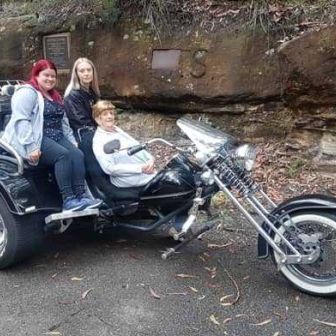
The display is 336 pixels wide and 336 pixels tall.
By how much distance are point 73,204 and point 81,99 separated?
3.37ft

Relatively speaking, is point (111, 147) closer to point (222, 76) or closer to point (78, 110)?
point (78, 110)

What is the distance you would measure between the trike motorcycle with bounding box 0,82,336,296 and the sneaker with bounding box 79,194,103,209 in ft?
0.15

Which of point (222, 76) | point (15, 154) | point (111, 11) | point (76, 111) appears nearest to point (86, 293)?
point (15, 154)

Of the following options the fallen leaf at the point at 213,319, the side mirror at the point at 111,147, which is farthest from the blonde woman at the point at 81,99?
the fallen leaf at the point at 213,319

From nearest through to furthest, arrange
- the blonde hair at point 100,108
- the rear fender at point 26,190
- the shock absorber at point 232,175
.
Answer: the shock absorber at point 232,175 → the rear fender at point 26,190 → the blonde hair at point 100,108

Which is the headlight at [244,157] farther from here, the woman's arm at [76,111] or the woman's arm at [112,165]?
the woman's arm at [76,111]

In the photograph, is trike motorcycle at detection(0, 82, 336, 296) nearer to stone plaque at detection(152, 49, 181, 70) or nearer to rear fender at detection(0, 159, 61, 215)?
rear fender at detection(0, 159, 61, 215)

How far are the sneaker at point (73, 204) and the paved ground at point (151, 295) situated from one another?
51 cm

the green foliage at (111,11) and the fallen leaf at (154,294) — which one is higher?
the green foliage at (111,11)

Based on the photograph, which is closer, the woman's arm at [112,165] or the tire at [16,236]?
the tire at [16,236]

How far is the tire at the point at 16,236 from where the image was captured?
12.9 feet

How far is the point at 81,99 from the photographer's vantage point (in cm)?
454

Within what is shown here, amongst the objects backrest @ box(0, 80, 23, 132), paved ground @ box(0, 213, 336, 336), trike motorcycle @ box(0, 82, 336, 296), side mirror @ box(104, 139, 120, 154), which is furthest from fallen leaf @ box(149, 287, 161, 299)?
backrest @ box(0, 80, 23, 132)

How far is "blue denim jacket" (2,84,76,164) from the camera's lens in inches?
155
